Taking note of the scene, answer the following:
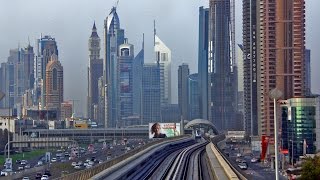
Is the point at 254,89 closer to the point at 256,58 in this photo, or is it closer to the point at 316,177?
the point at 256,58

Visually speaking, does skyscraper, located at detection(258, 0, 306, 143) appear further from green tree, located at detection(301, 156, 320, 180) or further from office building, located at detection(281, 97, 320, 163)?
green tree, located at detection(301, 156, 320, 180)

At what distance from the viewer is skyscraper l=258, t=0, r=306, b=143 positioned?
504 feet

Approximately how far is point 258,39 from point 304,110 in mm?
69949

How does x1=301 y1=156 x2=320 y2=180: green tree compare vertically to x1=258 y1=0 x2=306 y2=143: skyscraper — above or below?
below

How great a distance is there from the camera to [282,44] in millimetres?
156125

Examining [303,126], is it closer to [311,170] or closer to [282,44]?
[282,44]

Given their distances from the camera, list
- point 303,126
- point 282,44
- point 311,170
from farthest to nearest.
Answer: point 282,44 → point 303,126 → point 311,170

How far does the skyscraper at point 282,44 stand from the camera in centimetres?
15350

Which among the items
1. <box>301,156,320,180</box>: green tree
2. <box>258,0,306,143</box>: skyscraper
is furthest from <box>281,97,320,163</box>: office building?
<box>301,156,320,180</box>: green tree

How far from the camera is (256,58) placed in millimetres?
178625

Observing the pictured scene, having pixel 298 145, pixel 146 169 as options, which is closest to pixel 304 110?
pixel 298 145

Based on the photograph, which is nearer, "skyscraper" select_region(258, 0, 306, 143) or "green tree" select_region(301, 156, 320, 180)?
"green tree" select_region(301, 156, 320, 180)

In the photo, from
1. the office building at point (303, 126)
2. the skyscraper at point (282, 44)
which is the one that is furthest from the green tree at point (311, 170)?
the skyscraper at point (282, 44)

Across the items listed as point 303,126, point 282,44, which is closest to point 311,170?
point 303,126
